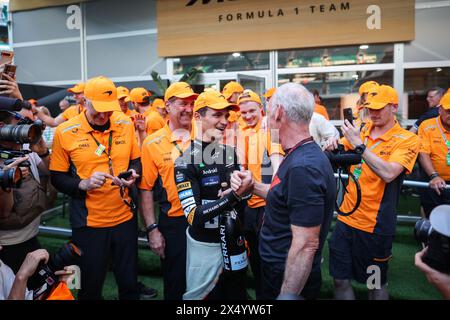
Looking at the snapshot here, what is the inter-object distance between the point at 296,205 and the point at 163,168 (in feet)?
4.61

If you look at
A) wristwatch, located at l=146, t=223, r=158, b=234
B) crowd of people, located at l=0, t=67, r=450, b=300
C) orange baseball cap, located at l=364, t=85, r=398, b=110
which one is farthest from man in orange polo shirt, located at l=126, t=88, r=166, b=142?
orange baseball cap, located at l=364, t=85, r=398, b=110

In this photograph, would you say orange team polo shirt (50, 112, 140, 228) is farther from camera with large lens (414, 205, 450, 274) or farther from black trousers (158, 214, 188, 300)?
camera with large lens (414, 205, 450, 274)

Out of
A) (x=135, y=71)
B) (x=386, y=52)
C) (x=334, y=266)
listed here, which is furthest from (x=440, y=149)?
(x=135, y=71)

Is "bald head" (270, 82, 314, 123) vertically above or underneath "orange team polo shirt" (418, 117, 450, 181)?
above

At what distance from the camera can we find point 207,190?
2.40 metres

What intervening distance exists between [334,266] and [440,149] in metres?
1.97

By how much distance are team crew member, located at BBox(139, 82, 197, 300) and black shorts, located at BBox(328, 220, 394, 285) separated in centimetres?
130

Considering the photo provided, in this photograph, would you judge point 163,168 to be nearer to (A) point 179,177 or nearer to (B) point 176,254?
(A) point 179,177

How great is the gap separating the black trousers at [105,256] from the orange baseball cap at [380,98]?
2.20 metres

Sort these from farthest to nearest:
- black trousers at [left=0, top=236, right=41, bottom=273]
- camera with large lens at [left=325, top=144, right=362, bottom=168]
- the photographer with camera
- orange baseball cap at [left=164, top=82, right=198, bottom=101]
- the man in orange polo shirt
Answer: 1. the man in orange polo shirt
2. orange baseball cap at [left=164, top=82, right=198, bottom=101]
3. black trousers at [left=0, top=236, right=41, bottom=273]
4. camera with large lens at [left=325, top=144, right=362, bottom=168]
5. the photographer with camera

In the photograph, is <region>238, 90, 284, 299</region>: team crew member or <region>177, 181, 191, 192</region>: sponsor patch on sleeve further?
<region>238, 90, 284, 299</region>: team crew member

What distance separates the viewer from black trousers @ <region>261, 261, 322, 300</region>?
1900 mm

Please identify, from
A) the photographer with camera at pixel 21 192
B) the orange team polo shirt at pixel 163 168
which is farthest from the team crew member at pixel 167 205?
the photographer with camera at pixel 21 192

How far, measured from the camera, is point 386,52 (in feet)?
26.1
